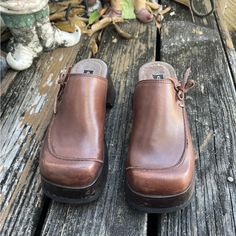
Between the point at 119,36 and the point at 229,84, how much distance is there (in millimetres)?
484

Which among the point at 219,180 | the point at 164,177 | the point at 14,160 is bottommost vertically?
the point at 14,160

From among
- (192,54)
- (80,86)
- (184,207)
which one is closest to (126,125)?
(80,86)

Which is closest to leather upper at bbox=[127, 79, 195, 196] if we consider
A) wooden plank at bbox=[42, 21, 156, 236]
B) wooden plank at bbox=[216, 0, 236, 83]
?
wooden plank at bbox=[42, 21, 156, 236]

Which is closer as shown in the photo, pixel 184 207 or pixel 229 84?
pixel 184 207

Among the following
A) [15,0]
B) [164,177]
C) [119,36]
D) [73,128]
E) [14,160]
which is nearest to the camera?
[164,177]

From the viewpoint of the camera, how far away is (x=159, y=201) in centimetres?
85

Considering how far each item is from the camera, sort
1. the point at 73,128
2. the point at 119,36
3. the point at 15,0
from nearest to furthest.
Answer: the point at 73,128 → the point at 15,0 → the point at 119,36

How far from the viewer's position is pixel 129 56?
4.66 ft

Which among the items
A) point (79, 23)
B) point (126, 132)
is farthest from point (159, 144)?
point (79, 23)

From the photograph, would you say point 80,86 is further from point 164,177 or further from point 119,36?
point 119,36

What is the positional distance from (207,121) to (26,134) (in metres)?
0.55

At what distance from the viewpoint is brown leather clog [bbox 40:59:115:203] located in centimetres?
87

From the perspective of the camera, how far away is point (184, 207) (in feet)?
2.96

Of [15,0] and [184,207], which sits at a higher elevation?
[15,0]
